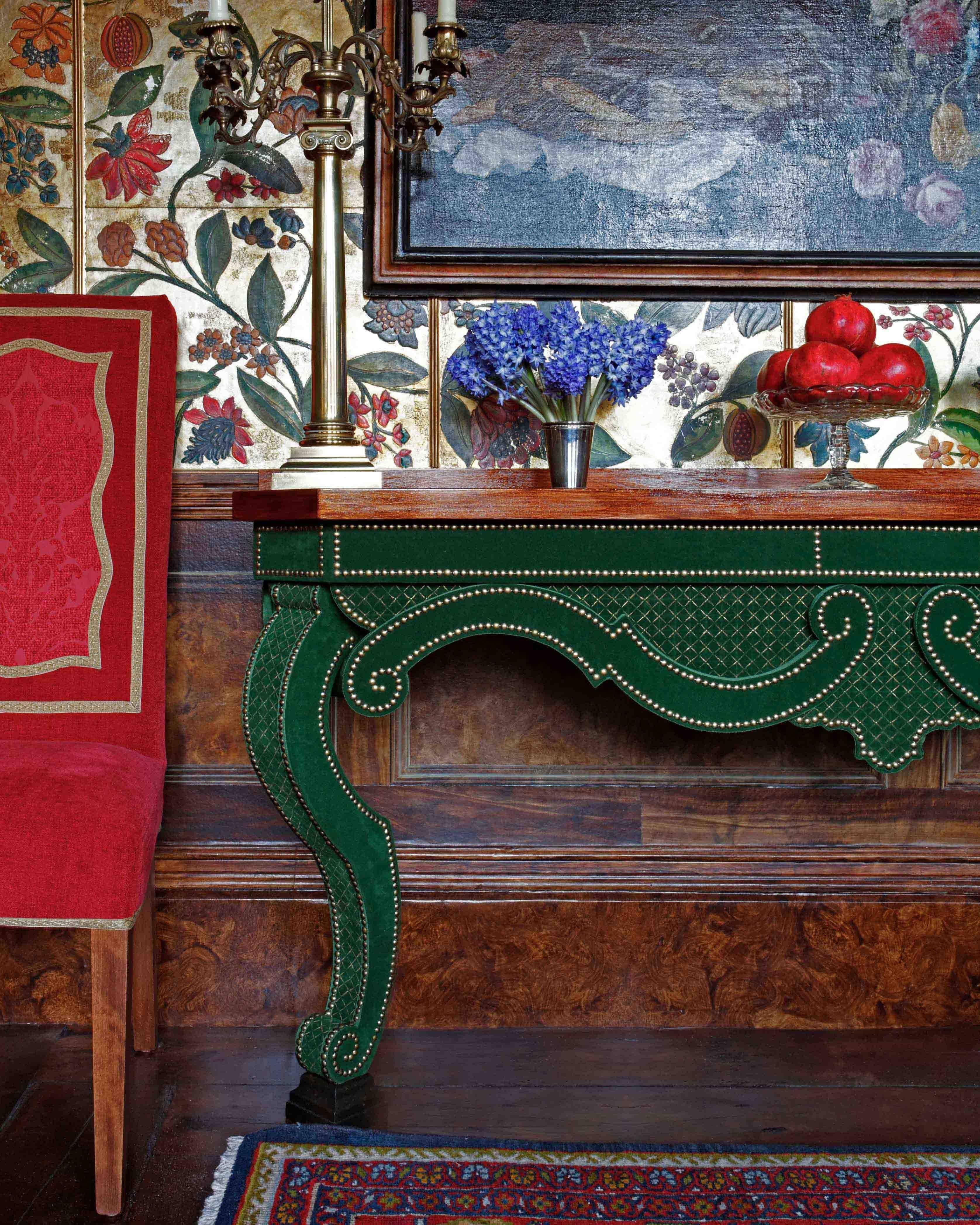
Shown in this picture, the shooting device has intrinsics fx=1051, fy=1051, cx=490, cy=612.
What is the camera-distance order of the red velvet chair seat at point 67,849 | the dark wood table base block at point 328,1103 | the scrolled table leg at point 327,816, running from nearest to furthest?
the red velvet chair seat at point 67,849
the scrolled table leg at point 327,816
the dark wood table base block at point 328,1103

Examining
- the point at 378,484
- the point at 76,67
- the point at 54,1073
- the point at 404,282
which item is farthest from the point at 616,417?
the point at 54,1073

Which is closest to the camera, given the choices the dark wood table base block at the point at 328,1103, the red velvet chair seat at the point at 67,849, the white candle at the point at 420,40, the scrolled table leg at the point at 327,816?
the red velvet chair seat at the point at 67,849

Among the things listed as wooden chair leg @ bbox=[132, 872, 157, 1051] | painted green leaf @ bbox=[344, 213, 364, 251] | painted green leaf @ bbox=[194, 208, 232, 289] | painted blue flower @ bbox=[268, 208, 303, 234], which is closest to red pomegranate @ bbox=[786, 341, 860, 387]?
painted green leaf @ bbox=[344, 213, 364, 251]

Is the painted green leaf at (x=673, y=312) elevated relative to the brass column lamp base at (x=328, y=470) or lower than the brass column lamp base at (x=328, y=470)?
elevated

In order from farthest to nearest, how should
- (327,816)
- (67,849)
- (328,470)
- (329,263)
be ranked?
(329,263) → (328,470) → (327,816) → (67,849)

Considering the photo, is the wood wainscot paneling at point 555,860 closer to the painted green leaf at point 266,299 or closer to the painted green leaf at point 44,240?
the painted green leaf at point 266,299

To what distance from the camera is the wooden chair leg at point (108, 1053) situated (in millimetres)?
1360

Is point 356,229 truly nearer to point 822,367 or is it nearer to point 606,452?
point 606,452

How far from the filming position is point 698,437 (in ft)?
6.43

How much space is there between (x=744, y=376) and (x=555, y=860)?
3.17 feet

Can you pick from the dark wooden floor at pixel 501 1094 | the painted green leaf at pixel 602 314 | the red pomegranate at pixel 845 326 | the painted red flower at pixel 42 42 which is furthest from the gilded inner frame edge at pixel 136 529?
the red pomegranate at pixel 845 326

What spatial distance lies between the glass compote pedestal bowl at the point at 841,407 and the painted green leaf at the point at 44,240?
1274mm

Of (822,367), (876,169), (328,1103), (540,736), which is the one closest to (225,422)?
(540,736)

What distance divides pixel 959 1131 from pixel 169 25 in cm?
227
